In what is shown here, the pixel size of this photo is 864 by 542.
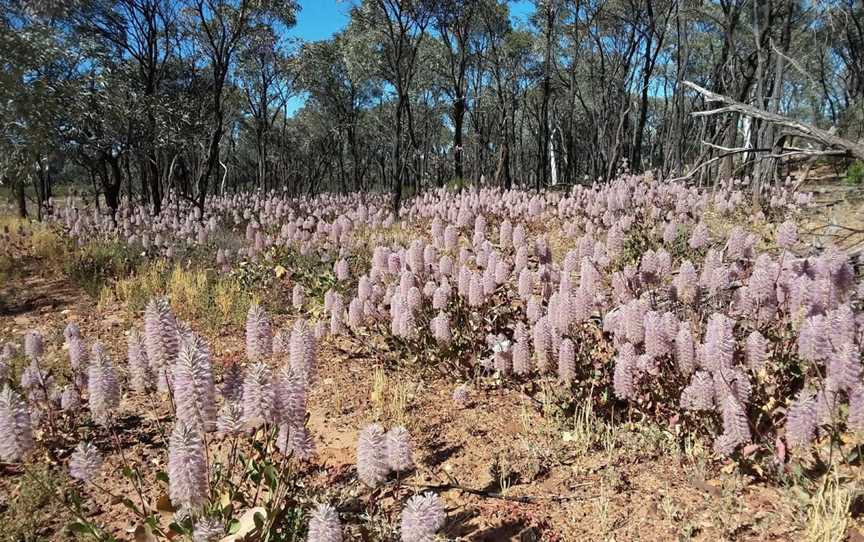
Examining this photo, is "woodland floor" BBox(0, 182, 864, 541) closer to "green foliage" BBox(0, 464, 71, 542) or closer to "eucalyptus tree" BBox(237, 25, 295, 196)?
"green foliage" BBox(0, 464, 71, 542)

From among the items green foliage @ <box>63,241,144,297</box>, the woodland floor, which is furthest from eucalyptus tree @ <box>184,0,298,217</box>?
the woodland floor

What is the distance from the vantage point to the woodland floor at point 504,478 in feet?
8.54

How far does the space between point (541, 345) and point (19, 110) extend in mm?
11406

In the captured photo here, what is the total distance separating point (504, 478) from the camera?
3049 mm

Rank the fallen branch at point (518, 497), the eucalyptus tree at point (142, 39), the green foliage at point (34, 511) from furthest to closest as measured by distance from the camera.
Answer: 1. the eucalyptus tree at point (142, 39)
2. the fallen branch at point (518, 497)
3. the green foliage at point (34, 511)

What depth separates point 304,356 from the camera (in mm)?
2551

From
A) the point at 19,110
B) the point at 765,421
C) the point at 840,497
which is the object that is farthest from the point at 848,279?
the point at 19,110

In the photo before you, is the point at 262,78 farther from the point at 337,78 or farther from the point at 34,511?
the point at 34,511

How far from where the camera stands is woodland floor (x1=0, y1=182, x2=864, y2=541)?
8.54 ft

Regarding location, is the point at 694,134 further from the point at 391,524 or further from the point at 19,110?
the point at 391,524

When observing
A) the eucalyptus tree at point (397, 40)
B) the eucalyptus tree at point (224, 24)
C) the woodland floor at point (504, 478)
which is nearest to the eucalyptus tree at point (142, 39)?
the eucalyptus tree at point (224, 24)

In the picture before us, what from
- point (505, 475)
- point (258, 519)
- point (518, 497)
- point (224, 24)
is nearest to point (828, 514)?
point (518, 497)

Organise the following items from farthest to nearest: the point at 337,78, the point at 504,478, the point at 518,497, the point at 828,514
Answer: the point at 337,78
the point at 504,478
the point at 518,497
the point at 828,514

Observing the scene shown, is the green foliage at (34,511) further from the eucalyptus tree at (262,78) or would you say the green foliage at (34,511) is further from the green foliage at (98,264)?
the eucalyptus tree at (262,78)
